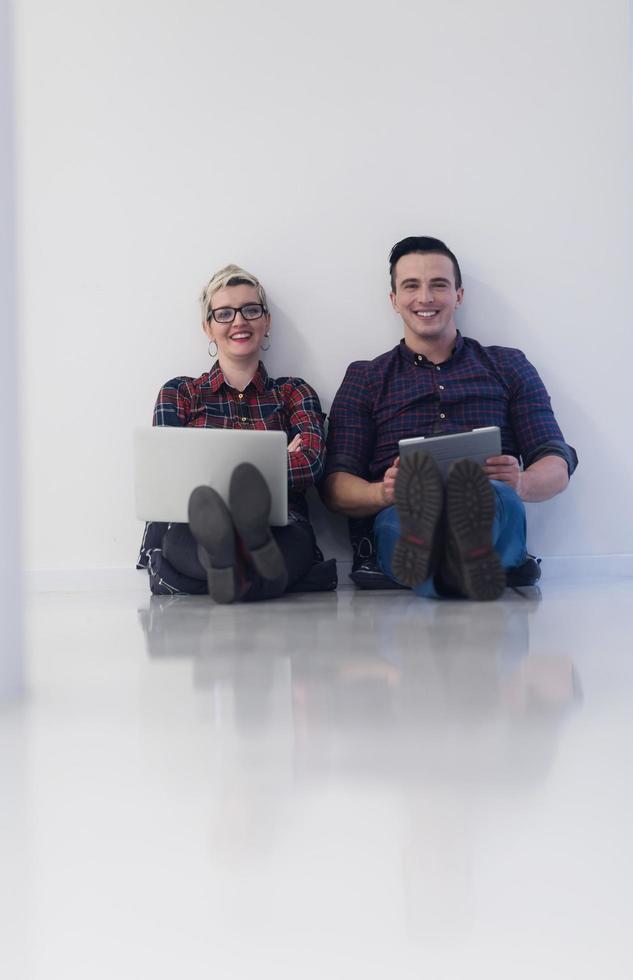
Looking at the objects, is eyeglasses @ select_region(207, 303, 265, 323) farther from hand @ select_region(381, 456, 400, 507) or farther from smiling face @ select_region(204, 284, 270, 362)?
hand @ select_region(381, 456, 400, 507)

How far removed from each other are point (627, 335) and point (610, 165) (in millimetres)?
579

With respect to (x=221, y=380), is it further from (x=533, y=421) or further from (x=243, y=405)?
(x=533, y=421)

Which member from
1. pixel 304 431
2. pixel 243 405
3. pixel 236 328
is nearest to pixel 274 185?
pixel 236 328

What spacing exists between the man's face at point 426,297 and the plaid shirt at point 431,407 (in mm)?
72

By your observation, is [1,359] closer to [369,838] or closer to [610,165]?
[369,838]

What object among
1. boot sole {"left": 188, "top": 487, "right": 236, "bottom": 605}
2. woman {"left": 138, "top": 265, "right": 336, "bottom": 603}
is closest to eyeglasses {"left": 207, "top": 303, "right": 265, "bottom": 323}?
woman {"left": 138, "top": 265, "right": 336, "bottom": 603}

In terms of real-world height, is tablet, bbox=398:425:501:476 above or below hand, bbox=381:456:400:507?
above

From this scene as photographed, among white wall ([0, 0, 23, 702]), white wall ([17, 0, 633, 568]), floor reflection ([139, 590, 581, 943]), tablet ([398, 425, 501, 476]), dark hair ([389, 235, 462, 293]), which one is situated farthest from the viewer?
white wall ([17, 0, 633, 568])

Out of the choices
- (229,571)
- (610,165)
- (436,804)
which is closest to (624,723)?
(436,804)

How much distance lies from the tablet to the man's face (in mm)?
677

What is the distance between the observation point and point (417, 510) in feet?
6.57

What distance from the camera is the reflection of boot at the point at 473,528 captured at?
1.95m

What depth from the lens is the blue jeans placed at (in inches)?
94.6

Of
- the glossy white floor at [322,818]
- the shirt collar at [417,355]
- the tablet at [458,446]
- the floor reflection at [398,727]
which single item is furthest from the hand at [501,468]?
the glossy white floor at [322,818]
